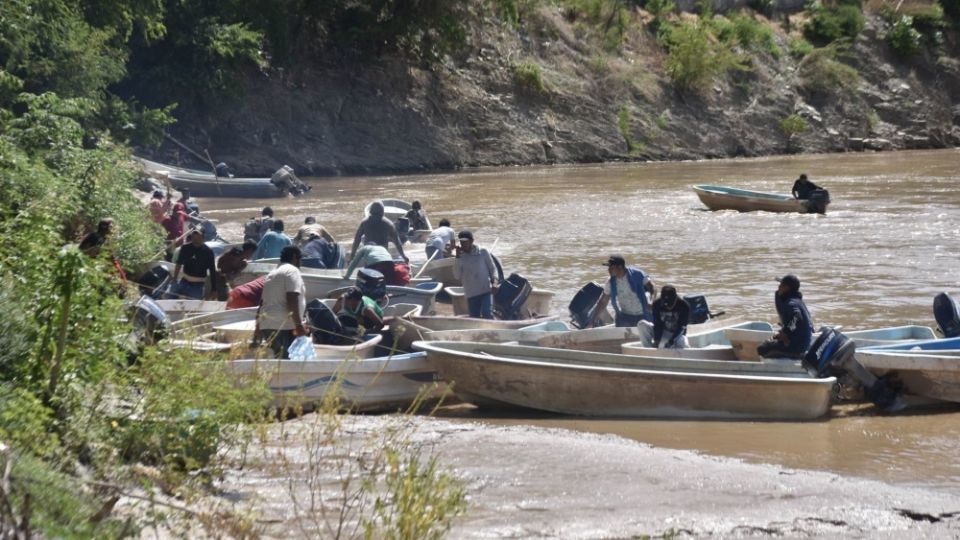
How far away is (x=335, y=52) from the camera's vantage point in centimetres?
4634

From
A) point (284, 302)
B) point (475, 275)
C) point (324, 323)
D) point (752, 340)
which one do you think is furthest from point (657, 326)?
point (284, 302)

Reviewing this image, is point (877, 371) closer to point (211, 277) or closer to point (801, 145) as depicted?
point (211, 277)

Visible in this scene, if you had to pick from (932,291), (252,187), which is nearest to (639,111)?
(252,187)

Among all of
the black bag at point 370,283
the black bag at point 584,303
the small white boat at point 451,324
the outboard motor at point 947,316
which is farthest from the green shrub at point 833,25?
the black bag at point 370,283

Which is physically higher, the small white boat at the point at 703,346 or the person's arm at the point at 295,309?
the person's arm at the point at 295,309

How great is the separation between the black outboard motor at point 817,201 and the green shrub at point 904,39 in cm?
3388

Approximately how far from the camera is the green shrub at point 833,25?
2339 inches

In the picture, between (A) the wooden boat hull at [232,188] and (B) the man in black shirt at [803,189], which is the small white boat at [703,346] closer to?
(B) the man in black shirt at [803,189]

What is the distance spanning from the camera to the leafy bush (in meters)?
51.7

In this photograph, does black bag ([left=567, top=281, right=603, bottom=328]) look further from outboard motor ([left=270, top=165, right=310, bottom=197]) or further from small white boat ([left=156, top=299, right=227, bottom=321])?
outboard motor ([left=270, top=165, right=310, bottom=197])

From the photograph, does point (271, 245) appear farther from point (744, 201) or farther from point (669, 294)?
point (744, 201)

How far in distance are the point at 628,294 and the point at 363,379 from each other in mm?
3664

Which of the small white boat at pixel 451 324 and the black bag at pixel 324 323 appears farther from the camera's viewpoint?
the small white boat at pixel 451 324

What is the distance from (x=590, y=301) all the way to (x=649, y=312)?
1.20m
